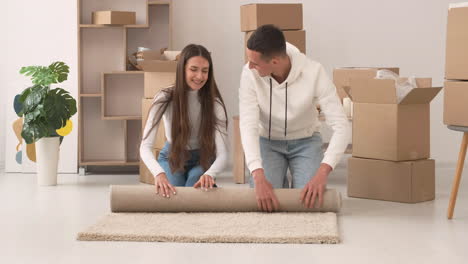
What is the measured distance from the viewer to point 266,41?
3566 mm

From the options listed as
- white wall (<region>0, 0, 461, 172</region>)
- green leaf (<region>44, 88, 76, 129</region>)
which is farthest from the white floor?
white wall (<region>0, 0, 461, 172</region>)

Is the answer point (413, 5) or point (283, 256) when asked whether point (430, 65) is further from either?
point (283, 256)

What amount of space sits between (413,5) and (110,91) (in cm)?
226

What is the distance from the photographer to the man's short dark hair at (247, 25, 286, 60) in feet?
11.7

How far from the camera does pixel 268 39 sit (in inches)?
141

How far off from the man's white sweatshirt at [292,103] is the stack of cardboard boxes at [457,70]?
503 mm

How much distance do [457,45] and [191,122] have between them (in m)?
1.30

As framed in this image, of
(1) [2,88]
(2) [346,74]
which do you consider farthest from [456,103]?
(1) [2,88]

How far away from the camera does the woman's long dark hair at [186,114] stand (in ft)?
12.6

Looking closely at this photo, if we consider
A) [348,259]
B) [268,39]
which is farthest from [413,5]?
[348,259]

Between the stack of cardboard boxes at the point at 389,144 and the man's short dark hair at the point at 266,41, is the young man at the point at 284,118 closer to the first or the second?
the man's short dark hair at the point at 266,41

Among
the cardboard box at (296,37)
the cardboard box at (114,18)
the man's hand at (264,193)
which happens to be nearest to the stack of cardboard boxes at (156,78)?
the cardboard box at (114,18)

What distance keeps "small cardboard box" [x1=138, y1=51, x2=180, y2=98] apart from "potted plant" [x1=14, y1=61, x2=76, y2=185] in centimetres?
48

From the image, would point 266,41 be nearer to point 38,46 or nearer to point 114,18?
point 114,18
